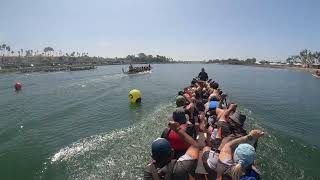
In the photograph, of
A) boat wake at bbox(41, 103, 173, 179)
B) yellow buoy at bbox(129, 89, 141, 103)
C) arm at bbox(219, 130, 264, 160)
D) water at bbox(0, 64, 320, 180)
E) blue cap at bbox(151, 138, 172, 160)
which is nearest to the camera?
blue cap at bbox(151, 138, 172, 160)

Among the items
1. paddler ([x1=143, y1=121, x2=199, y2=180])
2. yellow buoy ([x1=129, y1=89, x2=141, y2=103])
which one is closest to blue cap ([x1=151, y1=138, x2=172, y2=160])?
paddler ([x1=143, y1=121, x2=199, y2=180])

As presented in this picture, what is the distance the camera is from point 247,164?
4.75 m

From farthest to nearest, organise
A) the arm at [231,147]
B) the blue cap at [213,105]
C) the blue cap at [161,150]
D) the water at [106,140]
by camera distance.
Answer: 1. the water at [106,140]
2. the blue cap at [213,105]
3. the arm at [231,147]
4. the blue cap at [161,150]

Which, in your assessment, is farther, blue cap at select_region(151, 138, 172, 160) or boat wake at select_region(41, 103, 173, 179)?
boat wake at select_region(41, 103, 173, 179)

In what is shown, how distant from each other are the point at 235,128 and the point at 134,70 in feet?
191

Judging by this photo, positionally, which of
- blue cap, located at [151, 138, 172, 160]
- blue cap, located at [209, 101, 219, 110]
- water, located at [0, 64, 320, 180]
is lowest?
water, located at [0, 64, 320, 180]

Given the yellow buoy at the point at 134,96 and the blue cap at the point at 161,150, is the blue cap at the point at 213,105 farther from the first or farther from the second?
the yellow buoy at the point at 134,96

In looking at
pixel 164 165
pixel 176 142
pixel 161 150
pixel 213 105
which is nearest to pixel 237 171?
pixel 164 165

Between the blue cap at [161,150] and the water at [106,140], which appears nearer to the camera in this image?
the blue cap at [161,150]

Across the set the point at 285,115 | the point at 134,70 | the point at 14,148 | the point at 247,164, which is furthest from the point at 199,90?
the point at 134,70

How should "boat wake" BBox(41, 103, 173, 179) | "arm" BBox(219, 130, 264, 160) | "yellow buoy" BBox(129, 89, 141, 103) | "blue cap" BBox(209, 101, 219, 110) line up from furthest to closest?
"yellow buoy" BBox(129, 89, 141, 103), "blue cap" BBox(209, 101, 219, 110), "boat wake" BBox(41, 103, 173, 179), "arm" BBox(219, 130, 264, 160)

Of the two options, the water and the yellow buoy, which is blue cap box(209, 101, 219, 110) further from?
the yellow buoy

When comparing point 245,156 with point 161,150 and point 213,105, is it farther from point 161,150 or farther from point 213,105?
point 213,105

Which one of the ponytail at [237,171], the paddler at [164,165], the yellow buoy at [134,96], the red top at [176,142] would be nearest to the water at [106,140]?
the yellow buoy at [134,96]
